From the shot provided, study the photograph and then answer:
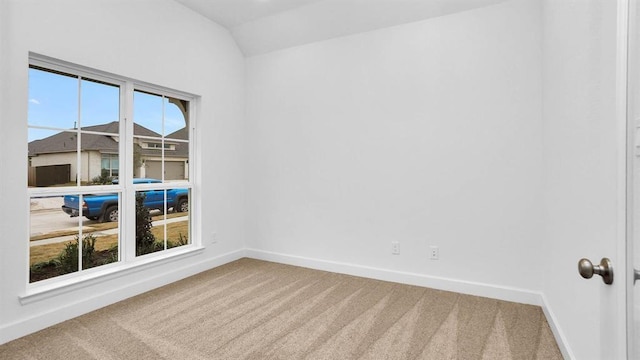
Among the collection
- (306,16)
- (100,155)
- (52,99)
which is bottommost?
(100,155)

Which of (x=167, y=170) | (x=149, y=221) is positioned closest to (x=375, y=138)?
(x=167, y=170)

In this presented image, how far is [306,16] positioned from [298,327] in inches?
124

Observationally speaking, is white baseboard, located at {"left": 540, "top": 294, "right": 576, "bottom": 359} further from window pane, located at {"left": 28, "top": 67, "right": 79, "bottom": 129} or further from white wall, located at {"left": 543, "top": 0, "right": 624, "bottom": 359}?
window pane, located at {"left": 28, "top": 67, "right": 79, "bottom": 129}

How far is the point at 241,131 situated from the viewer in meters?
4.14

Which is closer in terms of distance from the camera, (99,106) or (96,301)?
(96,301)

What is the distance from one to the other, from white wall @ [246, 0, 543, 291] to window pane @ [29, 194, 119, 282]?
169 cm

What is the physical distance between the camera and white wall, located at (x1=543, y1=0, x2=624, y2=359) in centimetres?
117

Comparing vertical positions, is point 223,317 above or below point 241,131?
below

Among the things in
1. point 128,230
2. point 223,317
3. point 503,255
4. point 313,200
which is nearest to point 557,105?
point 503,255

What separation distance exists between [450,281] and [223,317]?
2.10 metres

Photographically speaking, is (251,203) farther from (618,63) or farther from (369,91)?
(618,63)

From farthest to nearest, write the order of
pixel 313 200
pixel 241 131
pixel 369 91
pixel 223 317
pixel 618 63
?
pixel 241 131 < pixel 313 200 < pixel 369 91 < pixel 223 317 < pixel 618 63

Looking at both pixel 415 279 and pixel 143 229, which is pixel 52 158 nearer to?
pixel 143 229

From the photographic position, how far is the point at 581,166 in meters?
1.60
